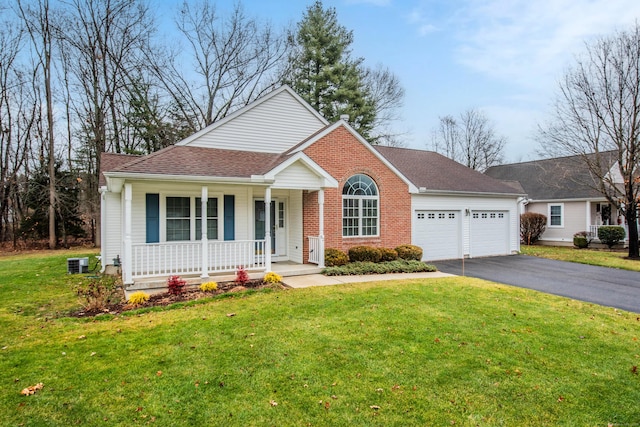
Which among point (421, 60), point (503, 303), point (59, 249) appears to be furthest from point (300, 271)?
point (59, 249)

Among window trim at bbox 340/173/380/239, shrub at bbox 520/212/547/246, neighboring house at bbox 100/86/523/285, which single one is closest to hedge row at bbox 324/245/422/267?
neighboring house at bbox 100/86/523/285

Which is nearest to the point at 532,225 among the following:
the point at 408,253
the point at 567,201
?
the point at 567,201

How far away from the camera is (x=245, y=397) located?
418cm

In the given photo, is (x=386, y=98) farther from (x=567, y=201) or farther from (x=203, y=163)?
(x=203, y=163)

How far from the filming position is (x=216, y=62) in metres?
25.7

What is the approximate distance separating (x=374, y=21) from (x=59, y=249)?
22.9 m

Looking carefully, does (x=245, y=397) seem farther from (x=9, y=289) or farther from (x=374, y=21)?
(x=374, y=21)

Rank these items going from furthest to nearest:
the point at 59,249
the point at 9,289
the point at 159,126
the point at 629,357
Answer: the point at 159,126, the point at 59,249, the point at 9,289, the point at 629,357

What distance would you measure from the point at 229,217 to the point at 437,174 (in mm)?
10835

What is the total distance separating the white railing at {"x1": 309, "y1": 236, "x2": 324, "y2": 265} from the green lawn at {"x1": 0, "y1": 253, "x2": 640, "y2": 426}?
13.7ft

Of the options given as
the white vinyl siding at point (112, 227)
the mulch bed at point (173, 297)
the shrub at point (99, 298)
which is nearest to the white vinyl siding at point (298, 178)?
the mulch bed at point (173, 297)

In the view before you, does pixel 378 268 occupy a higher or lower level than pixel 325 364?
higher

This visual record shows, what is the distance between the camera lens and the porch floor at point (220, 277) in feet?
30.6

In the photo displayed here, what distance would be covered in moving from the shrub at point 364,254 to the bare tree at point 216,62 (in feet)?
57.9
